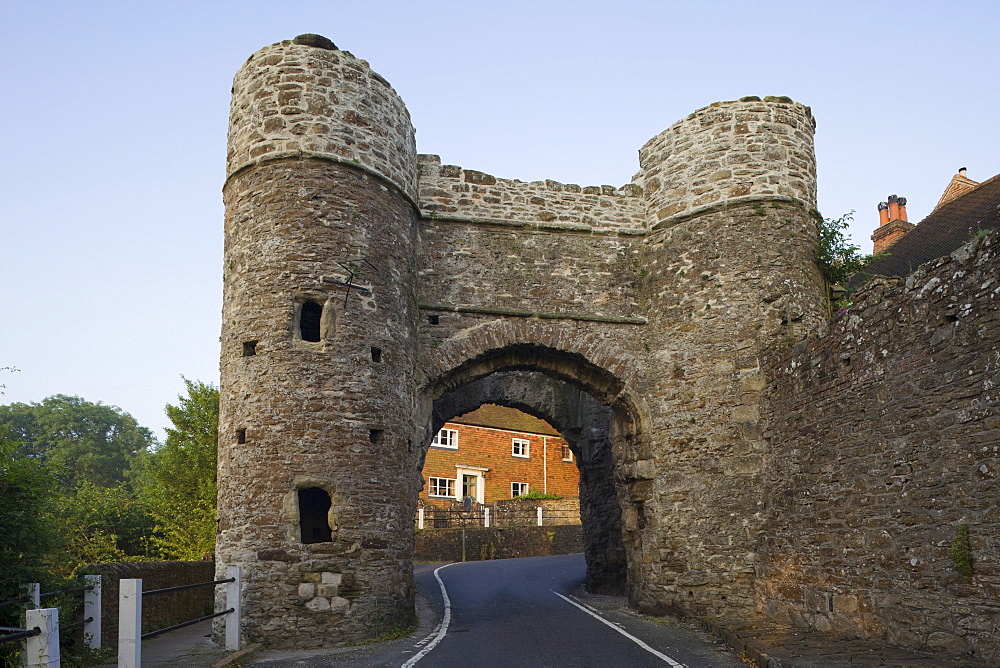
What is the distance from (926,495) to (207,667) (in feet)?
24.0

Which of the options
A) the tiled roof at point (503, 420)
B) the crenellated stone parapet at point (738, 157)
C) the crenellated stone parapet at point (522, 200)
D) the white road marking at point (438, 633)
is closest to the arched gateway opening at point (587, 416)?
the crenellated stone parapet at point (522, 200)

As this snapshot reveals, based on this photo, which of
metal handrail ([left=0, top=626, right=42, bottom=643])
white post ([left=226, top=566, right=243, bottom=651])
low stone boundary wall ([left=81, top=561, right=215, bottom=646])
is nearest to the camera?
metal handrail ([left=0, top=626, right=42, bottom=643])

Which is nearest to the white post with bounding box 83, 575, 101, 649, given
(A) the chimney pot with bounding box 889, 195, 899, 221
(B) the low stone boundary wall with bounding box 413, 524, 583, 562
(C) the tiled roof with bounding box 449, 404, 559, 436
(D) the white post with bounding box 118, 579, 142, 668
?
(D) the white post with bounding box 118, 579, 142, 668

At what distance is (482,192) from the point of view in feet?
47.6

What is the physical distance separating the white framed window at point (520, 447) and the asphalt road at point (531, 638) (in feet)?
72.7

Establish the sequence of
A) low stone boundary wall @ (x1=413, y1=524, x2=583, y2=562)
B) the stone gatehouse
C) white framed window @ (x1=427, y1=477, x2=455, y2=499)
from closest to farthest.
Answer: the stone gatehouse < low stone boundary wall @ (x1=413, y1=524, x2=583, y2=562) < white framed window @ (x1=427, y1=477, x2=455, y2=499)

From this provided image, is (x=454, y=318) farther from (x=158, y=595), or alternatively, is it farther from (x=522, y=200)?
(x=158, y=595)

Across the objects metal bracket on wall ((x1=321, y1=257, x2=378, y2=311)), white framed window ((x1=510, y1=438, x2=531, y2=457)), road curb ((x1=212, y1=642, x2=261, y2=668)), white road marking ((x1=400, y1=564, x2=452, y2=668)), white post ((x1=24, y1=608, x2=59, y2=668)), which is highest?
metal bracket on wall ((x1=321, y1=257, x2=378, y2=311))

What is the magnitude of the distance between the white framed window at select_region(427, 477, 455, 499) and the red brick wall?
17cm

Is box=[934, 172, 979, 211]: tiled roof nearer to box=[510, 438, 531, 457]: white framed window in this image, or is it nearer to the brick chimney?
the brick chimney

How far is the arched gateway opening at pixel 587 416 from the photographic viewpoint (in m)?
14.1

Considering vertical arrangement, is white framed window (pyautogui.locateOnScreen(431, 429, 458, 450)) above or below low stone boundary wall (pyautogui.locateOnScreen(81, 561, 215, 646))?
above

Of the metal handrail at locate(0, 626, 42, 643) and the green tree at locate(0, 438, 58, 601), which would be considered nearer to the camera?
the metal handrail at locate(0, 626, 42, 643)

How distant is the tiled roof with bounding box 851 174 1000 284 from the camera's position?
1844 centimetres
